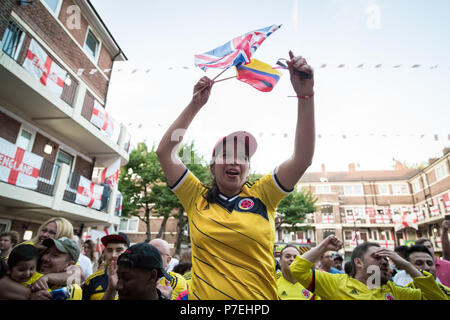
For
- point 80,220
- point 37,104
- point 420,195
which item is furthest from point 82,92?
point 420,195

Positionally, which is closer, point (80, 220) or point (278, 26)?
point (278, 26)

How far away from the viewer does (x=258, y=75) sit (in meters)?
2.06

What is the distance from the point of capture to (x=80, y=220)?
41.0 ft

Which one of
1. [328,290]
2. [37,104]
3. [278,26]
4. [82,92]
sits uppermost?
[82,92]

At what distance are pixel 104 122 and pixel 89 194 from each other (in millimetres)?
3366

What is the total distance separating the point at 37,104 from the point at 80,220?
558 centimetres

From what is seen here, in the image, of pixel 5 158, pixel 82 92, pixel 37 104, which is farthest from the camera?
pixel 82 92

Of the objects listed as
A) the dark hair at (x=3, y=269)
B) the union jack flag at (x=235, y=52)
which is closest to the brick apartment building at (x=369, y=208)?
the union jack flag at (x=235, y=52)

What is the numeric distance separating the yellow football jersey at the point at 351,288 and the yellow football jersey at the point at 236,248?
4.66ft

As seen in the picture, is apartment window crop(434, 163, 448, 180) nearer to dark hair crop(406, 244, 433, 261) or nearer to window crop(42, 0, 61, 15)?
dark hair crop(406, 244, 433, 261)

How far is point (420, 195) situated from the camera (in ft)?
107
